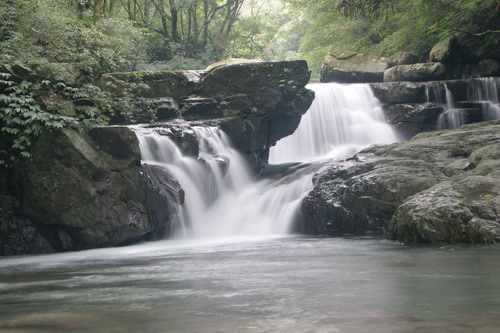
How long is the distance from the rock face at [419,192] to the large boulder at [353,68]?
30.8 ft

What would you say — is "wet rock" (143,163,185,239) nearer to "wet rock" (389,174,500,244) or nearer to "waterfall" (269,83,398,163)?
"wet rock" (389,174,500,244)

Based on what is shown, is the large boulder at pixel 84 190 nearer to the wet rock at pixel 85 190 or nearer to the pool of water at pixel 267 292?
the wet rock at pixel 85 190

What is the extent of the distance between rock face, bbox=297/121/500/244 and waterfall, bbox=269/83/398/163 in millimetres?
5853

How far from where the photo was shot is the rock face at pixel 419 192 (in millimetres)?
6879

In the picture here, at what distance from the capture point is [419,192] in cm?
797

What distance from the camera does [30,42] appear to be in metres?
11.2

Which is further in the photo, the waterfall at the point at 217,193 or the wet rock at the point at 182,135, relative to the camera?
the wet rock at the point at 182,135

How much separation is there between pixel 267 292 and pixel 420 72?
55.4ft

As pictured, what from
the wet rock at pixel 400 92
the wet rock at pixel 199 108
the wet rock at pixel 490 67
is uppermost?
the wet rock at pixel 490 67

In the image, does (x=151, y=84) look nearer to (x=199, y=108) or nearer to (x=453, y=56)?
(x=199, y=108)

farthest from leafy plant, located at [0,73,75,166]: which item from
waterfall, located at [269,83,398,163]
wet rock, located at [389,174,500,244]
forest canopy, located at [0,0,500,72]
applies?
waterfall, located at [269,83,398,163]

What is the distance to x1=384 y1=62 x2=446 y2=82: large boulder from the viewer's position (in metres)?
18.6

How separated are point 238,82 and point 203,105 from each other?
1.27m

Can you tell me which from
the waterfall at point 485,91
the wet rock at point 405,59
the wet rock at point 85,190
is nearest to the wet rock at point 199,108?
the wet rock at point 85,190
